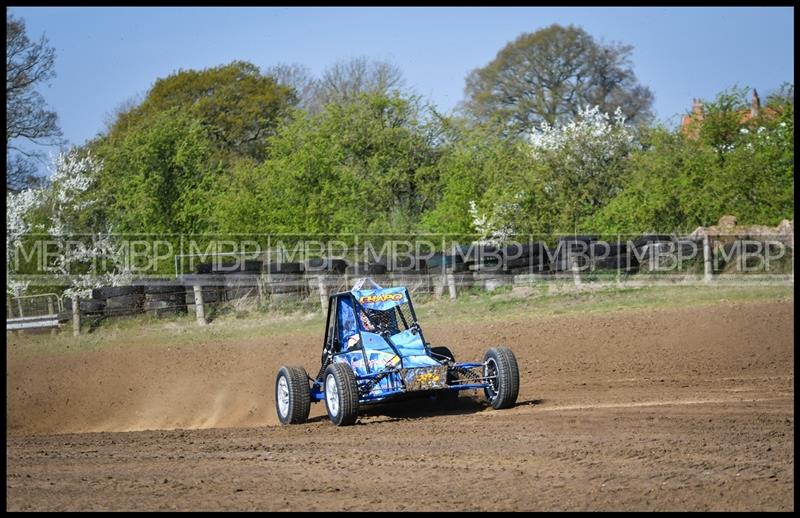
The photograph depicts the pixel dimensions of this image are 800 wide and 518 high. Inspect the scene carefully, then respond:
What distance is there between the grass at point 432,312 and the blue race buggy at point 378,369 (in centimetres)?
710

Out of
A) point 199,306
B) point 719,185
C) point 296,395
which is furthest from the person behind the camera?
point 719,185

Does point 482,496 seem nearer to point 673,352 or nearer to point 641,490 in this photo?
point 641,490

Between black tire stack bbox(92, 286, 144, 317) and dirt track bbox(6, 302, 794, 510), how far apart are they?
4.75 meters

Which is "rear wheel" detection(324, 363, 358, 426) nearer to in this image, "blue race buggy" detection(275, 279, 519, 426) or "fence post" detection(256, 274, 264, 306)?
"blue race buggy" detection(275, 279, 519, 426)

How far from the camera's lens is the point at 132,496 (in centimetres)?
751

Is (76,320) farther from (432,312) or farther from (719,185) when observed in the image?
(719,185)

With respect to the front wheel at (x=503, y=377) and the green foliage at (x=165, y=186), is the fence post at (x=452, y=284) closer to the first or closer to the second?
the front wheel at (x=503, y=377)

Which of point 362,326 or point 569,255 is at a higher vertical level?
point 569,255

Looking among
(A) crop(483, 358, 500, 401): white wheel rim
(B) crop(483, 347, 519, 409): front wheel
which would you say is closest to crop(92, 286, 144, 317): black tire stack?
(A) crop(483, 358, 500, 401): white wheel rim

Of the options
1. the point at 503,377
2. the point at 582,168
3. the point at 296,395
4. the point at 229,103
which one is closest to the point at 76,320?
the point at 296,395

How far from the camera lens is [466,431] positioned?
10.5 meters

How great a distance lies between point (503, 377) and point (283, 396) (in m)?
3.00

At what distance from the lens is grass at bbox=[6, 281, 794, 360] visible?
2152cm

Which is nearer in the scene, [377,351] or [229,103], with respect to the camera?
[377,351]
